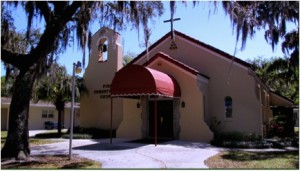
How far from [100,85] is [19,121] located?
14053mm

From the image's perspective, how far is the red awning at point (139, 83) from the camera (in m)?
16.5

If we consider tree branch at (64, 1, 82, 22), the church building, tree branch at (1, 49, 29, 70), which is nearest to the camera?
tree branch at (1, 49, 29, 70)

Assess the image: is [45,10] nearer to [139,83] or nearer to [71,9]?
[71,9]

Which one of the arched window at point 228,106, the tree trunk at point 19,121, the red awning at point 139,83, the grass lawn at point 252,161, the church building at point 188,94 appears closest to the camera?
the grass lawn at point 252,161

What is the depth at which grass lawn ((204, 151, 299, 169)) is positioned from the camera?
10516mm

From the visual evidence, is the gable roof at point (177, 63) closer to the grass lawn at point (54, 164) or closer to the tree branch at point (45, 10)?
the tree branch at point (45, 10)

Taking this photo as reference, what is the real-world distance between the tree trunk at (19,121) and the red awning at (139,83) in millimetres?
6240

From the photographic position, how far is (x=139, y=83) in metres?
16.9

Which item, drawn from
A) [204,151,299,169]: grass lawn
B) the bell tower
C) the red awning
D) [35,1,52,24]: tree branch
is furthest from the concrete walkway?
the bell tower

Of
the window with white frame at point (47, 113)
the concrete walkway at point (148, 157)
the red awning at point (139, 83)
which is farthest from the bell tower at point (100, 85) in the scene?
the window with white frame at point (47, 113)

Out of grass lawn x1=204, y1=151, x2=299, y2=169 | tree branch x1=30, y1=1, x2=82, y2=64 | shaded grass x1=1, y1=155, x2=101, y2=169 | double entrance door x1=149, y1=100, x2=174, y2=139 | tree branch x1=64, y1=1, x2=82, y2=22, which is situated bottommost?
grass lawn x1=204, y1=151, x2=299, y2=169

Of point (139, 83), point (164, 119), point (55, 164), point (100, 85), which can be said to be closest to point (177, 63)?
point (164, 119)

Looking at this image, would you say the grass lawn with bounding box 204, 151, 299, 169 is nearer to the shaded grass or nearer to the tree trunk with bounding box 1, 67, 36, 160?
the shaded grass

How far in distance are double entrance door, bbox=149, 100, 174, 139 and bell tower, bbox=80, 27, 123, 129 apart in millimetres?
4255
